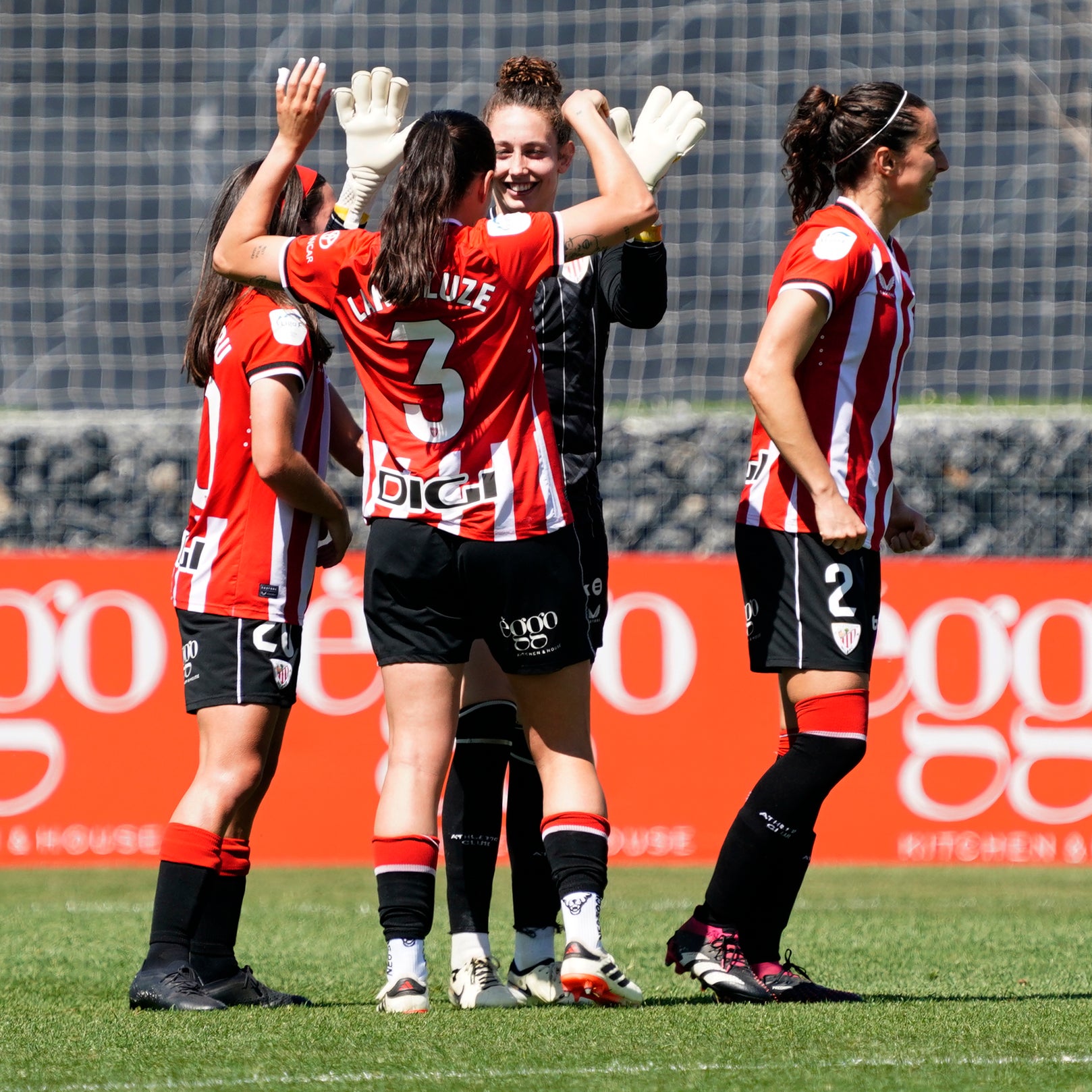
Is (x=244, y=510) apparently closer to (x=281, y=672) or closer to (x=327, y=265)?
(x=281, y=672)

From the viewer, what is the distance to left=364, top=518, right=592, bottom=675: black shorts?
3.65 m

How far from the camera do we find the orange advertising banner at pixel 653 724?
767cm

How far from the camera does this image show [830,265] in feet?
12.6

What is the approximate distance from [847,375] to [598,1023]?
1.46m

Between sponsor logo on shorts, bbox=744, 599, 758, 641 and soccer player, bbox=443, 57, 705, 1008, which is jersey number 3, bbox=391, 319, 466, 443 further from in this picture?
sponsor logo on shorts, bbox=744, 599, 758, 641

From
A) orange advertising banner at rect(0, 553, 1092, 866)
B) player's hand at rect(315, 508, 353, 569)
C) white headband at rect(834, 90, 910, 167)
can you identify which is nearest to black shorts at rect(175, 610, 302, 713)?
player's hand at rect(315, 508, 353, 569)

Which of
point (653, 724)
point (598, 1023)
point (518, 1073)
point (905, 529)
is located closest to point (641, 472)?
point (653, 724)

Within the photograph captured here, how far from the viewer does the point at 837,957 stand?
4855mm

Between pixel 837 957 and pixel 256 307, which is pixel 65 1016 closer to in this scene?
pixel 256 307

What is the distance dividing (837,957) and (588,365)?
1.80 m

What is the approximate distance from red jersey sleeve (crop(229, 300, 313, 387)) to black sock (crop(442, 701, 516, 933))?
863 mm

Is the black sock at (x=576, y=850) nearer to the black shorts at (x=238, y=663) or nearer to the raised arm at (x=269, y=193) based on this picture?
the black shorts at (x=238, y=663)

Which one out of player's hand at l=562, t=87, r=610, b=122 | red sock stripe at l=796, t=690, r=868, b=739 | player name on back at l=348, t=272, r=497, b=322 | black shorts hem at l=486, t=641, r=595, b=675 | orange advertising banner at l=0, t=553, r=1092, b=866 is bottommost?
orange advertising banner at l=0, t=553, r=1092, b=866

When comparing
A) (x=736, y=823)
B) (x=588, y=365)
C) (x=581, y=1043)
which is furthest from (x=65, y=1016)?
(x=588, y=365)
